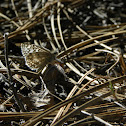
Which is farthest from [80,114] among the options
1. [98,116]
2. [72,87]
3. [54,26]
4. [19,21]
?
[19,21]

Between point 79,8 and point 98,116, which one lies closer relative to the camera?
point 98,116

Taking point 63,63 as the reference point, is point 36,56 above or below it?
above

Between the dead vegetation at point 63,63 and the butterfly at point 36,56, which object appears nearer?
the dead vegetation at point 63,63

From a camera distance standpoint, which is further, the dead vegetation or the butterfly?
the butterfly

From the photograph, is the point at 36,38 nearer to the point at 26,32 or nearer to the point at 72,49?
the point at 26,32

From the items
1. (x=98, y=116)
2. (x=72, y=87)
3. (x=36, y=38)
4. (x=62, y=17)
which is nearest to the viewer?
(x=98, y=116)
